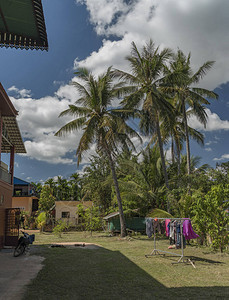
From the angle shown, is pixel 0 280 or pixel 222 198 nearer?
A: pixel 0 280

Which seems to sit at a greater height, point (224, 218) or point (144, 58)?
point (144, 58)

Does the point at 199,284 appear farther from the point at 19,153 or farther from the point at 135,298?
the point at 19,153

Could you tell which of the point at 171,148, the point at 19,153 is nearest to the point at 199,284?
the point at 19,153

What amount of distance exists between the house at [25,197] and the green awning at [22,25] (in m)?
26.1

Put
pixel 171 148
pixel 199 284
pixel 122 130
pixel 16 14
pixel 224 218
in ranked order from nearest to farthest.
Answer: pixel 16 14, pixel 199 284, pixel 224 218, pixel 122 130, pixel 171 148

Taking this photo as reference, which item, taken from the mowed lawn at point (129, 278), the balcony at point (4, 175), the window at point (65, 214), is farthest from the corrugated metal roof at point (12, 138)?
the window at point (65, 214)

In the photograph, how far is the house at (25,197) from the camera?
33.2 m

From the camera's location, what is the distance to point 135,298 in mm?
6016

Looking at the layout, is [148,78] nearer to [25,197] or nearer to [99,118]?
[99,118]

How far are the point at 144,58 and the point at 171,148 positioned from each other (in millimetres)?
10411

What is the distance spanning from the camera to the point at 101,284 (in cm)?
717

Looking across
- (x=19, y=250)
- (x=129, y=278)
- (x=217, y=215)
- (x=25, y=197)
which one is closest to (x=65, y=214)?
(x=25, y=197)

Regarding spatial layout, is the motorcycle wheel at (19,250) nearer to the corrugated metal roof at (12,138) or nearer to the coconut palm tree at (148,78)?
the corrugated metal roof at (12,138)

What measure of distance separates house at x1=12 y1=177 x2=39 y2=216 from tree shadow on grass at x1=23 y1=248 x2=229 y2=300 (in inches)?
873
